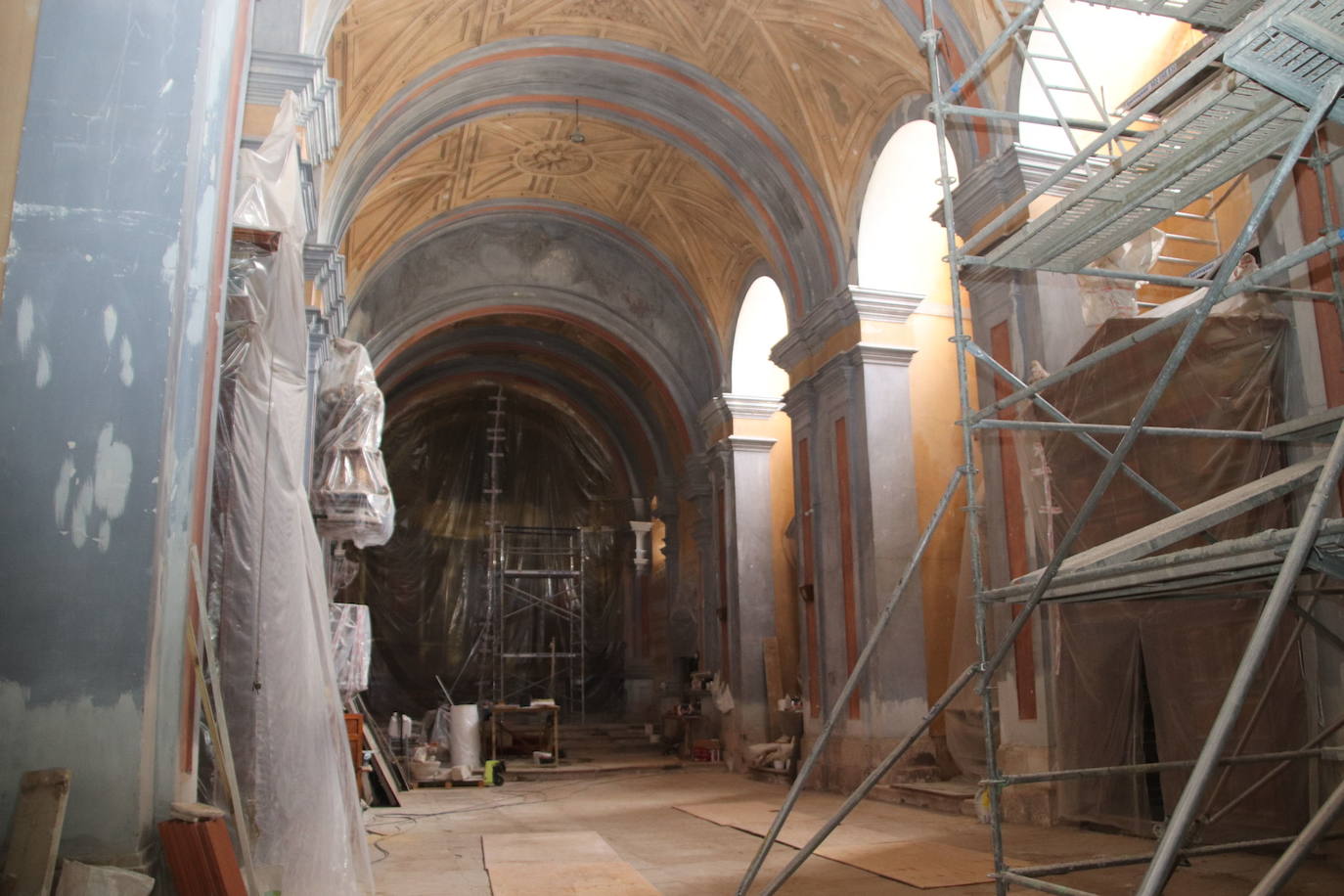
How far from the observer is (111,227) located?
3.05 meters

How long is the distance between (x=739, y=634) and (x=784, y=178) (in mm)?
5128

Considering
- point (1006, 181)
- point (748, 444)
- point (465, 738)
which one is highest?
point (1006, 181)

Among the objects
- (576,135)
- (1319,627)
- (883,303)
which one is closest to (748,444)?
(883,303)

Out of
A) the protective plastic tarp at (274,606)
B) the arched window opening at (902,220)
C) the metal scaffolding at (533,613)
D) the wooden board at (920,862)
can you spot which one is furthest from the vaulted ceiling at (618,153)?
the wooden board at (920,862)

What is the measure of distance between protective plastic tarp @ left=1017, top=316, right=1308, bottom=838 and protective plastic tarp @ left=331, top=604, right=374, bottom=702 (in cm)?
493

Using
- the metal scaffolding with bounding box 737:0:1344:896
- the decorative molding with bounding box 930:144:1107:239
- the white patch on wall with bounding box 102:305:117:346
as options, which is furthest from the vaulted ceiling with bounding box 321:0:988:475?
the white patch on wall with bounding box 102:305:117:346

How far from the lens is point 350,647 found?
26.0 feet

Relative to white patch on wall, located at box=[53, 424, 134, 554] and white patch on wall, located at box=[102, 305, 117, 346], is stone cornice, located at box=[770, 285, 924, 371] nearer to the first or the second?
white patch on wall, located at box=[102, 305, 117, 346]

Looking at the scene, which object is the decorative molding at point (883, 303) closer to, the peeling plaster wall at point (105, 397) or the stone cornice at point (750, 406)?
the stone cornice at point (750, 406)

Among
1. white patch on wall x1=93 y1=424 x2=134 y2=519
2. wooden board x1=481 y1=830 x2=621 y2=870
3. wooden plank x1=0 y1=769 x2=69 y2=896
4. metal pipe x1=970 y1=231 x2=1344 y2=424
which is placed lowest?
wooden board x1=481 y1=830 x2=621 y2=870

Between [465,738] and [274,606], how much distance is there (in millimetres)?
8246

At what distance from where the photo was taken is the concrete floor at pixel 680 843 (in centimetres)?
457

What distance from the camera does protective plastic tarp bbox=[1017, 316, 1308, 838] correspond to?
495cm

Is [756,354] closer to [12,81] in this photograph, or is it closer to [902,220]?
[902,220]
